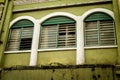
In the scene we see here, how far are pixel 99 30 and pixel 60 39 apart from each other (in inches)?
73.7

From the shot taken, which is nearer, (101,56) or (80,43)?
(101,56)

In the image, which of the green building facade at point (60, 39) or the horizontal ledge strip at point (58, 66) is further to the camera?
the green building facade at point (60, 39)

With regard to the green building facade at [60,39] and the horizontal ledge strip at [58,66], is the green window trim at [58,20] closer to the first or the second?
the green building facade at [60,39]

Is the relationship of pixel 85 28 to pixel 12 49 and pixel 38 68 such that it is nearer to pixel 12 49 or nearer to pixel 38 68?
pixel 38 68

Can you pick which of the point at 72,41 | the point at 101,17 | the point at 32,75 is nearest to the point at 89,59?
the point at 72,41

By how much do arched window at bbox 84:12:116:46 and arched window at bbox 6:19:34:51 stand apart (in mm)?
2881

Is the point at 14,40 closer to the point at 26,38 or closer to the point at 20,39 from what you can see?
the point at 20,39

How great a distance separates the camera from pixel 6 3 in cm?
973

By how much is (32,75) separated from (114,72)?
3440 mm

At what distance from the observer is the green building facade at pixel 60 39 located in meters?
7.36

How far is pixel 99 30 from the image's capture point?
805 cm

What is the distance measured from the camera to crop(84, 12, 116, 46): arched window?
25.6 ft

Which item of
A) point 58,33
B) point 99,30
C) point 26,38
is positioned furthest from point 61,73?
point 26,38

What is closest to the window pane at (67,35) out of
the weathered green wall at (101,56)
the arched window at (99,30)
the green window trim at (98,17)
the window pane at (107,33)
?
the arched window at (99,30)
